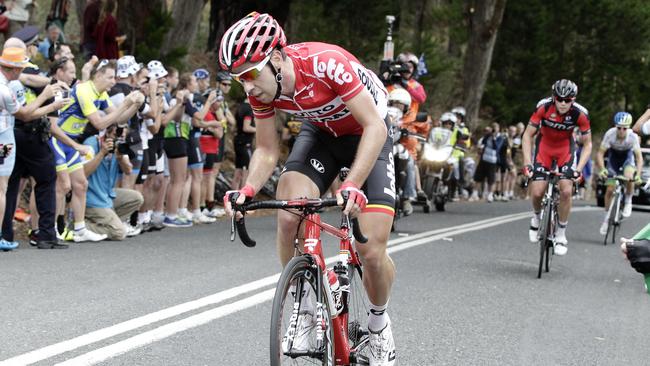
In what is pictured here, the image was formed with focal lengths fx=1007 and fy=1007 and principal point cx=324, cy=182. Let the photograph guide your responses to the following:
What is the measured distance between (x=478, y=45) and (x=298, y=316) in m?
28.0

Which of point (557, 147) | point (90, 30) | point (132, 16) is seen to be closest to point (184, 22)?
point (132, 16)

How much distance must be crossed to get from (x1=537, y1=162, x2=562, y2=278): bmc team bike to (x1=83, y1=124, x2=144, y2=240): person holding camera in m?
4.79

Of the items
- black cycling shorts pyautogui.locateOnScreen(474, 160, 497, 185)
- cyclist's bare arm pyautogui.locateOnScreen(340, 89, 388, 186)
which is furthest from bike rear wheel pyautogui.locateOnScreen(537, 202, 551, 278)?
black cycling shorts pyautogui.locateOnScreen(474, 160, 497, 185)

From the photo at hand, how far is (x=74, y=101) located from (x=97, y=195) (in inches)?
48.0

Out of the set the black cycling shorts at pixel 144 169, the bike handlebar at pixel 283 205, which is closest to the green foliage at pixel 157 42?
the black cycling shorts at pixel 144 169

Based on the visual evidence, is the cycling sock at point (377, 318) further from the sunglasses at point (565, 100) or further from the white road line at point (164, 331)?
the sunglasses at point (565, 100)

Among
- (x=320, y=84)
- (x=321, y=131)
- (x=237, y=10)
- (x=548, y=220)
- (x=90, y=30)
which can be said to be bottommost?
(x=548, y=220)

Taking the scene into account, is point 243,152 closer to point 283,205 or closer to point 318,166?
point 318,166

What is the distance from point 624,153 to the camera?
666 inches

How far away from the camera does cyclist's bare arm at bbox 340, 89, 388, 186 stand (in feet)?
16.1

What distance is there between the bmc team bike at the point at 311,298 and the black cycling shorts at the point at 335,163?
0.31 meters

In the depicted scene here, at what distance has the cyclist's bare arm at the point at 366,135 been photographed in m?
4.91

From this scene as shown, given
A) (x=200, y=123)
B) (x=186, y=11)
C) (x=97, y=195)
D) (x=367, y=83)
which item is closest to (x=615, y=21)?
(x=186, y=11)

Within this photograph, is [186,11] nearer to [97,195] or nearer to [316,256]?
[97,195]
